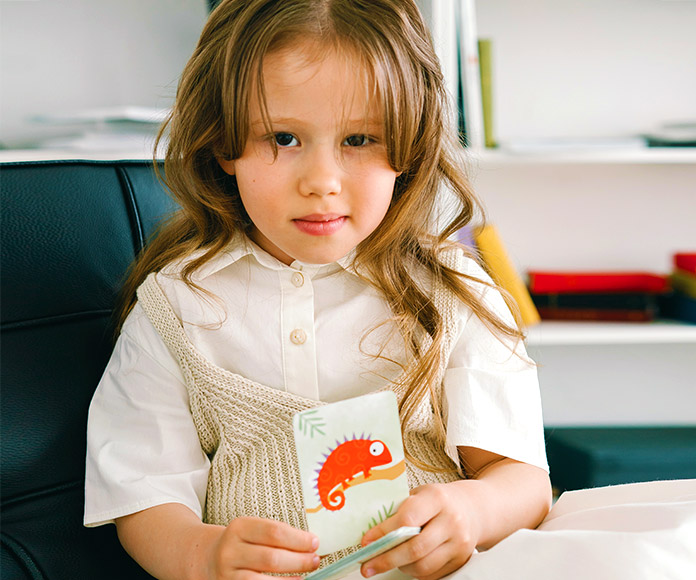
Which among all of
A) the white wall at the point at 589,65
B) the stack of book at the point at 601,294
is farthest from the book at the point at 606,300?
the white wall at the point at 589,65

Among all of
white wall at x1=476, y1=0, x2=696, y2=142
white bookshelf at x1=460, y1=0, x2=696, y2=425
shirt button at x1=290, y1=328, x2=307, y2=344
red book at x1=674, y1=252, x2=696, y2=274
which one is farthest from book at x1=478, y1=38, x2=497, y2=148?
shirt button at x1=290, y1=328, x2=307, y2=344

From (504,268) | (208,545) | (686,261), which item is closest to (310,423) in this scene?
(208,545)

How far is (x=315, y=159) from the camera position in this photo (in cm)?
72

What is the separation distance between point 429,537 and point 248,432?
0.26 metres

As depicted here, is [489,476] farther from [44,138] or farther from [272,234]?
[44,138]

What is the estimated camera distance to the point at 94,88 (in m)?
1.67

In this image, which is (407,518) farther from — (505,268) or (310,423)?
(505,268)

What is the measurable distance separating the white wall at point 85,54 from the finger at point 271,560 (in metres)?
1.09

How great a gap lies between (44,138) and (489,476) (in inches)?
46.6

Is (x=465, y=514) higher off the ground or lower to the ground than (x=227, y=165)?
lower

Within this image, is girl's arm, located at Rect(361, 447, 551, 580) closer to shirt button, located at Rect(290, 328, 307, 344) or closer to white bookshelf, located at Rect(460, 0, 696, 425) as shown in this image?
shirt button, located at Rect(290, 328, 307, 344)

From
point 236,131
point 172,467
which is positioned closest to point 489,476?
point 172,467

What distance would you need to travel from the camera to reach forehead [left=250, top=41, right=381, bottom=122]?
704 mm

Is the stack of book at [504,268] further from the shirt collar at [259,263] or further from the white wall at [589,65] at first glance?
the shirt collar at [259,263]
